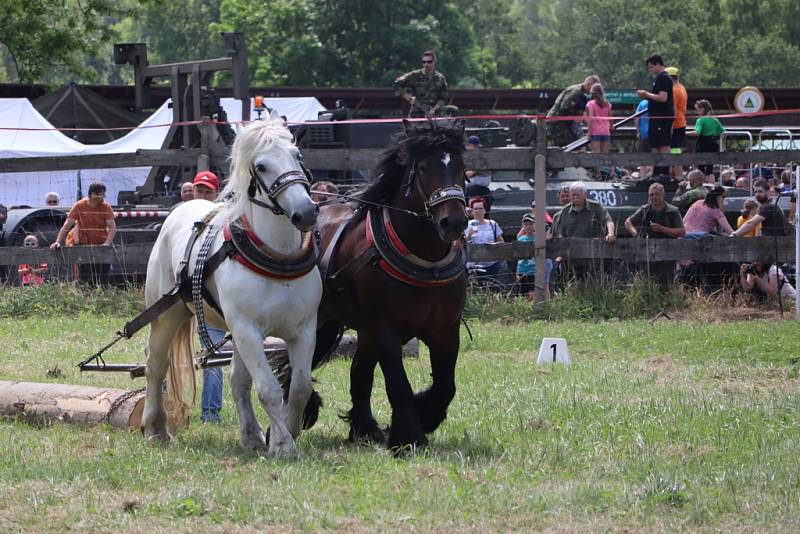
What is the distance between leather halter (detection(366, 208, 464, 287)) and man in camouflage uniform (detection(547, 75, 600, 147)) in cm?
1110

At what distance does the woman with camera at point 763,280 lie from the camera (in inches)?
563

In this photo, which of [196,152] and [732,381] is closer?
[732,381]

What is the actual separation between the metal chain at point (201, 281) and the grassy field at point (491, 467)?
0.74 meters

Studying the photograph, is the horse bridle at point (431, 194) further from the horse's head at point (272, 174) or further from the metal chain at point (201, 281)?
the metal chain at point (201, 281)

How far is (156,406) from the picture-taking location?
803 centimetres

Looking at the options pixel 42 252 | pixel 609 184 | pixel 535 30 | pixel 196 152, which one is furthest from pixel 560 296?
pixel 535 30

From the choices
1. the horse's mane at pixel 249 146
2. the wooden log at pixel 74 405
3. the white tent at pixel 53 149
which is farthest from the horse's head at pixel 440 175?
the white tent at pixel 53 149

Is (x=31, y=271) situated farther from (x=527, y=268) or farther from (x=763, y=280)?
(x=763, y=280)

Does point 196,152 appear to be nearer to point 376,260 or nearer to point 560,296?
point 560,296

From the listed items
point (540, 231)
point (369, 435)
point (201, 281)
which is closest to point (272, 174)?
point (201, 281)

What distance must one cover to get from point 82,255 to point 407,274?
8993 millimetres

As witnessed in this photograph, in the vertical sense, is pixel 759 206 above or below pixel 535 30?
below

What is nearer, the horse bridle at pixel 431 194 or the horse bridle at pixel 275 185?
the horse bridle at pixel 275 185

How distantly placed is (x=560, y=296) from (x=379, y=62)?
39595 mm
